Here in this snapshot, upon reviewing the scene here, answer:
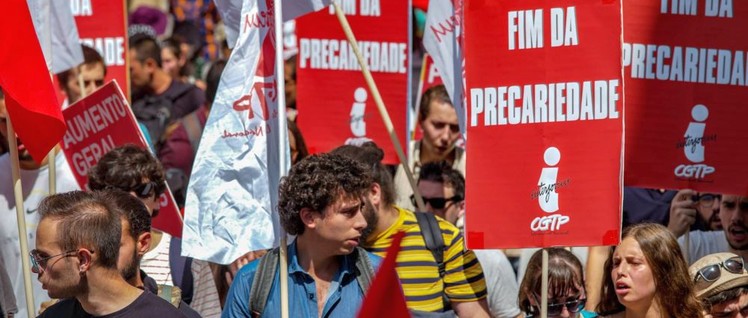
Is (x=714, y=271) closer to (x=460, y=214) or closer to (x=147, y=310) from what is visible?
(x=460, y=214)

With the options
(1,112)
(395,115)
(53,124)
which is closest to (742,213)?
(395,115)

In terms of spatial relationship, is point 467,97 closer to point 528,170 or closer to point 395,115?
point 528,170

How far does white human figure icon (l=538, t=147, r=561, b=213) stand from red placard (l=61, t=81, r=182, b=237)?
7.17 ft

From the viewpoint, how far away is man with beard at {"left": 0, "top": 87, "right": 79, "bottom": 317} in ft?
22.9

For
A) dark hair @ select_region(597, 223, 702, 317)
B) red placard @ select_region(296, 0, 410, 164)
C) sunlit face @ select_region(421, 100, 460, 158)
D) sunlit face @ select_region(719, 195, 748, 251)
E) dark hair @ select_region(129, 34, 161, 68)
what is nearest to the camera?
dark hair @ select_region(597, 223, 702, 317)

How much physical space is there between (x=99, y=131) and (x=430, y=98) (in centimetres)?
213

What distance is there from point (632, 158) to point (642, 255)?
47.2 inches

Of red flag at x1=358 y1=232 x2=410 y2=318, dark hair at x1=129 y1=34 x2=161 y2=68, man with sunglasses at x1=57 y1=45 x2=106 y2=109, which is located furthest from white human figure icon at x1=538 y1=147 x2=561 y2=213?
dark hair at x1=129 y1=34 x2=161 y2=68

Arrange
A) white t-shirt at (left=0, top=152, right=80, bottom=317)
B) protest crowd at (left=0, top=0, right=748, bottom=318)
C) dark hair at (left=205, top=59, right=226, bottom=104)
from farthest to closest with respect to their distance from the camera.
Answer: dark hair at (left=205, top=59, right=226, bottom=104)
white t-shirt at (left=0, top=152, right=80, bottom=317)
protest crowd at (left=0, top=0, right=748, bottom=318)

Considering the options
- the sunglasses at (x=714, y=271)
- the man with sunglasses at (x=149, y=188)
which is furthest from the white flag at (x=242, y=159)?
the sunglasses at (x=714, y=271)

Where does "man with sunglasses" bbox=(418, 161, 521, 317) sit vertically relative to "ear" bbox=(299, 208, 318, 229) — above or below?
below

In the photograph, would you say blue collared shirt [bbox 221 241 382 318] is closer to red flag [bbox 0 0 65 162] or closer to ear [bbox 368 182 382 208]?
ear [bbox 368 182 382 208]

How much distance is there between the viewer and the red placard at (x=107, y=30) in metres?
9.03

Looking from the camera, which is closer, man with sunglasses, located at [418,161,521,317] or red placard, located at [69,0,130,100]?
man with sunglasses, located at [418,161,521,317]
